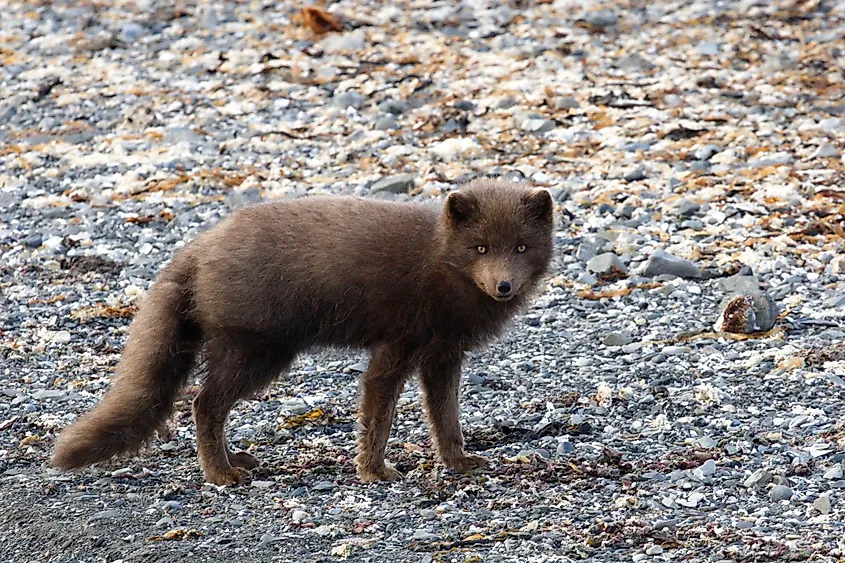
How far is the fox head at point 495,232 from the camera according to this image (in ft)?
19.8

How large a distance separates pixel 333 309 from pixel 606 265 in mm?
3074

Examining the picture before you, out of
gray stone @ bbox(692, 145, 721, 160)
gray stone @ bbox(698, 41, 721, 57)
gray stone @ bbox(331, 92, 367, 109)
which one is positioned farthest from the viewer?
gray stone @ bbox(698, 41, 721, 57)

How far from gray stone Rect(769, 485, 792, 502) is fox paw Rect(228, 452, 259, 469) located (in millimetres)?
2456

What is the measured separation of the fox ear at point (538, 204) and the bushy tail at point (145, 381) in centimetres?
169

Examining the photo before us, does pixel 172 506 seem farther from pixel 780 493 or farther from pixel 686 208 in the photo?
pixel 686 208

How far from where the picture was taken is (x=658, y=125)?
1112cm

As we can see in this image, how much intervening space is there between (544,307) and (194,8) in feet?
27.4

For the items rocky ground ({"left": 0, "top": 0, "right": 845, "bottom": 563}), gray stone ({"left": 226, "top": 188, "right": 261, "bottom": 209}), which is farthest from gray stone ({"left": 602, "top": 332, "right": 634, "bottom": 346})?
gray stone ({"left": 226, "top": 188, "right": 261, "bottom": 209})

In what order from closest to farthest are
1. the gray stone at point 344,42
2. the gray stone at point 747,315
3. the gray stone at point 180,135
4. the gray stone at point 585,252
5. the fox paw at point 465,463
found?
1. the fox paw at point 465,463
2. the gray stone at point 747,315
3. the gray stone at point 585,252
4. the gray stone at point 180,135
5. the gray stone at point 344,42

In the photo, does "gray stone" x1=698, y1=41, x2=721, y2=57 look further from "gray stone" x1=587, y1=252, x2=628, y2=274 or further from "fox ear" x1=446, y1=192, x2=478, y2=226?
"fox ear" x1=446, y1=192, x2=478, y2=226

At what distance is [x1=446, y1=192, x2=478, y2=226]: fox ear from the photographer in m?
6.04

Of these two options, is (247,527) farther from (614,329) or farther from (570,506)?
(614,329)

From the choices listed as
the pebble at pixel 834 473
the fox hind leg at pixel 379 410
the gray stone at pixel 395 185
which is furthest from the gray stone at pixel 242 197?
the pebble at pixel 834 473

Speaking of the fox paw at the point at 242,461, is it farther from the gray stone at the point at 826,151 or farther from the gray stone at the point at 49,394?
the gray stone at the point at 826,151
